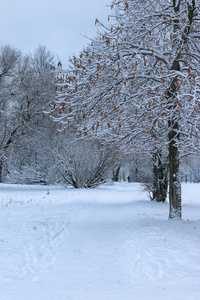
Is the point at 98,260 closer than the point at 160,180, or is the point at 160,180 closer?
the point at 98,260

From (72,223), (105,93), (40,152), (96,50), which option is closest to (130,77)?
(105,93)

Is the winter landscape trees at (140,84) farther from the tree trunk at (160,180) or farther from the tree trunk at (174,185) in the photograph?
the tree trunk at (160,180)

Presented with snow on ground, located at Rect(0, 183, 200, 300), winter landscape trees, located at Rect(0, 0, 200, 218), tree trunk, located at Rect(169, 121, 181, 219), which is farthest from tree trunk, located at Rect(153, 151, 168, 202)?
snow on ground, located at Rect(0, 183, 200, 300)

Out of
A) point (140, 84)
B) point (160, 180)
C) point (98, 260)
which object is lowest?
point (98, 260)

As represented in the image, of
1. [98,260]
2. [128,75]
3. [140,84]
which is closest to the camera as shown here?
[98,260]

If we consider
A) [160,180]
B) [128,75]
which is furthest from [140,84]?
[160,180]

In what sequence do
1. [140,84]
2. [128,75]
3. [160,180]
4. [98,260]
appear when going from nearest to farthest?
[98,260] < [128,75] < [140,84] < [160,180]

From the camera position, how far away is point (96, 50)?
822 cm

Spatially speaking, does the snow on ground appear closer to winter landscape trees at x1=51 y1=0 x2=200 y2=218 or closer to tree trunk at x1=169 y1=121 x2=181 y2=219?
tree trunk at x1=169 y1=121 x2=181 y2=219

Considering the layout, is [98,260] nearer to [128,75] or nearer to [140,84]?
[128,75]

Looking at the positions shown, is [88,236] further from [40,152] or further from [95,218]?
[40,152]

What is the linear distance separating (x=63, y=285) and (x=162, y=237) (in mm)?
3429

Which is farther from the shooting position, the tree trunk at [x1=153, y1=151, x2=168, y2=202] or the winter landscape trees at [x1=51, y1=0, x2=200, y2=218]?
the tree trunk at [x1=153, y1=151, x2=168, y2=202]

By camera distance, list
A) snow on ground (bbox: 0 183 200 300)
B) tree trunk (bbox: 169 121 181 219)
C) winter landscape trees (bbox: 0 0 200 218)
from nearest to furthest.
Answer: snow on ground (bbox: 0 183 200 300), winter landscape trees (bbox: 0 0 200 218), tree trunk (bbox: 169 121 181 219)
